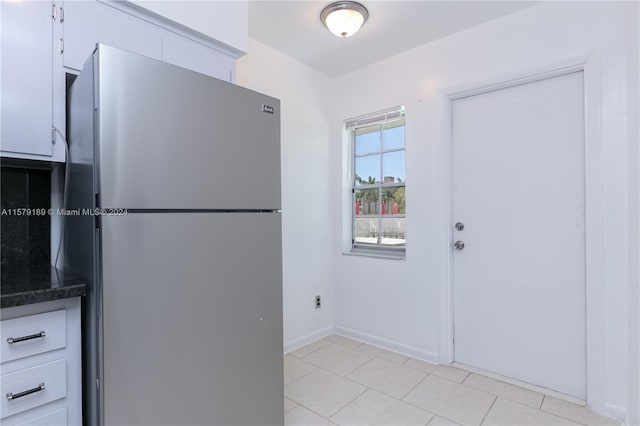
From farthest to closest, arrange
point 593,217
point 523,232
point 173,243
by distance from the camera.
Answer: point 523,232 < point 593,217 < point 173,243

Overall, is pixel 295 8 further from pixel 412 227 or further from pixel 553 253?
pixel 553 253

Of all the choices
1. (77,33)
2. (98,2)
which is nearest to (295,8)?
(98,2)

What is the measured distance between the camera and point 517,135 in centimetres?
223

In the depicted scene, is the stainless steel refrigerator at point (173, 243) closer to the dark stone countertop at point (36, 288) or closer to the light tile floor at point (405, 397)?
the dark stone countertop at point (36, 288)

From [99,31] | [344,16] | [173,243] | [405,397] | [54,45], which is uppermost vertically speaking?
[344,16]

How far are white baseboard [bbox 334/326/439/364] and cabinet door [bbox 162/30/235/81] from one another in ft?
7.80

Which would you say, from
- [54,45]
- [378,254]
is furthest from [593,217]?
[54,45]

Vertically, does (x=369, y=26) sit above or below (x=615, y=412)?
above

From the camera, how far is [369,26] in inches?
92.4

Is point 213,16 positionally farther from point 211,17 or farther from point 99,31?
point 99,31

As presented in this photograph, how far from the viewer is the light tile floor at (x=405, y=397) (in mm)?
1857

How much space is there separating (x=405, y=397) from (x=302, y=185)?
1818 millimetres

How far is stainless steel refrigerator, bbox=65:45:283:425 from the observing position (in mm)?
1075

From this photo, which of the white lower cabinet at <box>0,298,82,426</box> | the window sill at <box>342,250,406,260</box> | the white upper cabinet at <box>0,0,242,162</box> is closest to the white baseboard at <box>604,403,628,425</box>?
the window sill at <box>342,250,406,260</box>
